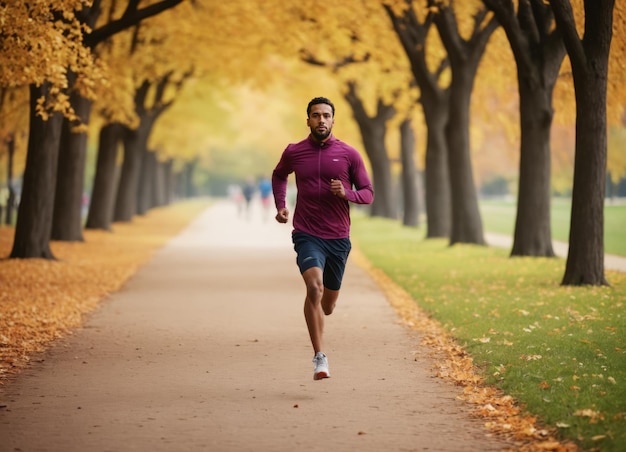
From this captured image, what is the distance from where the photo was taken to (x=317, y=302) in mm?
8312

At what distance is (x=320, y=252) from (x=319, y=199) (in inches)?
16.0

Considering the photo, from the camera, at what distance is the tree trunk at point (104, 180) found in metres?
33.4

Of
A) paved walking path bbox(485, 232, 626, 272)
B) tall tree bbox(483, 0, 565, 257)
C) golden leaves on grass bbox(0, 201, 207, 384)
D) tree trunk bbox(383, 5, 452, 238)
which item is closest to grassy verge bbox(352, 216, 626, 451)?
tall tree bbox(483, 0, 565, 257)

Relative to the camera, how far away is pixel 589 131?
15.3 meters

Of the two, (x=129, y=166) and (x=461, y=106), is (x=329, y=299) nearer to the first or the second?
(x=461, y=106)

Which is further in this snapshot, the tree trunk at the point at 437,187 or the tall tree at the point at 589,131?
the tree trunk at the point at 437,187

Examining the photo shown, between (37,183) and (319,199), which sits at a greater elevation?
(319,199)

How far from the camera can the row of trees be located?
15.2 m

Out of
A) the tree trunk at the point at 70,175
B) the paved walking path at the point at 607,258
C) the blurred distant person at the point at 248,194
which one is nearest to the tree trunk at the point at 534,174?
the paved walking path at the point at 607,258

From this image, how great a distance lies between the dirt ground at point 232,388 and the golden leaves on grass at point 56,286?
28cm

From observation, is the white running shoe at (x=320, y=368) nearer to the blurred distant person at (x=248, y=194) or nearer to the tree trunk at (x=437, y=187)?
the tree trunk at (x=437, y=187)

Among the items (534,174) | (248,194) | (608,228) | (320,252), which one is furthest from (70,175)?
(248,194)

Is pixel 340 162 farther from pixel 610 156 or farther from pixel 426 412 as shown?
pixel 610 156

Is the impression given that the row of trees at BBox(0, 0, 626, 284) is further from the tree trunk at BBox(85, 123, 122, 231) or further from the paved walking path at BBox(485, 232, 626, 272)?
the paved walking path at BBox(485, 232, 626, 272)
